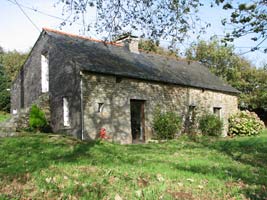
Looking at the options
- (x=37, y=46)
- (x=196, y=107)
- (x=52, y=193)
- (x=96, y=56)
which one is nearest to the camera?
(x=52, y=193)

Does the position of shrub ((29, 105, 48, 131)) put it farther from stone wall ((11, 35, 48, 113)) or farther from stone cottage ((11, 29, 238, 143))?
stone wall ((11, 35, 48, 113))

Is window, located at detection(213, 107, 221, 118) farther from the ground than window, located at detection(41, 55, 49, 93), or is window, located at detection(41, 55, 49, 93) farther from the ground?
window, located at detection(41, 55, 49, 93)

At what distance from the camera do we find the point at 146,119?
15828mm

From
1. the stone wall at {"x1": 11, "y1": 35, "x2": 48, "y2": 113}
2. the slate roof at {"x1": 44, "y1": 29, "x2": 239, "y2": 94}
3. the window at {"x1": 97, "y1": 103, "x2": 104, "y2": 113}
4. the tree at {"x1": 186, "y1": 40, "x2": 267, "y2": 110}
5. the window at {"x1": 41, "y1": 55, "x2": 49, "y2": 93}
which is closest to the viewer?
the window at {"x1": 97, "y1": 103, "x2": 104, "y2": 113}

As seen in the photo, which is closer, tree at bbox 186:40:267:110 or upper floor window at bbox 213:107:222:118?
upper floor window at bbox 213:107:222:118

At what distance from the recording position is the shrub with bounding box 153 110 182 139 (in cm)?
1570

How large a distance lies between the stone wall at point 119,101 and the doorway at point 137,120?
22 cm

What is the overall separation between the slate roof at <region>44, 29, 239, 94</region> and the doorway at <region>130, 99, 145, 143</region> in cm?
140

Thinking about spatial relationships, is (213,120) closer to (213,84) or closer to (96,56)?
(213,84)

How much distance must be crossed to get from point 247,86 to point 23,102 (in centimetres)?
2466

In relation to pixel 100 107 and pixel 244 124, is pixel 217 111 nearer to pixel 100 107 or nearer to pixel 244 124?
pixel 244 124

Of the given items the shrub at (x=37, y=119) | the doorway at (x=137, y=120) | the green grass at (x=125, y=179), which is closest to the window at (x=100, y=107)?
the doorway at (x=137, y=120)

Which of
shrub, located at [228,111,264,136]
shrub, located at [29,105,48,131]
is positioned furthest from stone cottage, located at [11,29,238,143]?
shrub, located at [228,111,264,136]

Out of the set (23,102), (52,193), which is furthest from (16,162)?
(23,102)
